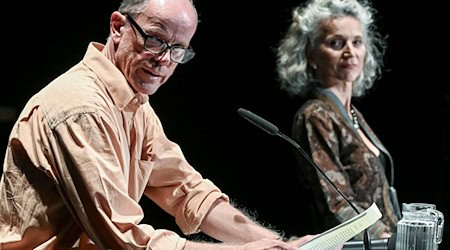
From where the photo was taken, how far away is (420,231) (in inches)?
75.5

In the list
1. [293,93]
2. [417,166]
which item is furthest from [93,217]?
[417,166]

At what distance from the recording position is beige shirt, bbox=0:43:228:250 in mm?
1667

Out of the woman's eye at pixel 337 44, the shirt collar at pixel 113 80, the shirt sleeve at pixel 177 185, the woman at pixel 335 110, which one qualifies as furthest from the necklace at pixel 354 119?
the shirt collar at pixel 113 80

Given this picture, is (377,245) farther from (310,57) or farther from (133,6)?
(310,57)

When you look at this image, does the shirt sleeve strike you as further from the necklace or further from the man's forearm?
the necklace

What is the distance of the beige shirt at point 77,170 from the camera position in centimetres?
167

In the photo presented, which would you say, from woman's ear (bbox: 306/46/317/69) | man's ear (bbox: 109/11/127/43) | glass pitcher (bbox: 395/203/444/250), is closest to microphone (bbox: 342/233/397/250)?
glass pitcher (bbox: 395/203/444/250)

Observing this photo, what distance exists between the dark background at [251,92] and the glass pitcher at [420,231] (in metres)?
0.82

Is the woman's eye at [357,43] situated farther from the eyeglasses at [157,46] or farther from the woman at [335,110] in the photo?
the eyeglasses at [157,46]

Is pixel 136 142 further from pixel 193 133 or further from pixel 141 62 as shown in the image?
pixel 193 133

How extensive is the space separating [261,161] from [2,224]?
172 cm

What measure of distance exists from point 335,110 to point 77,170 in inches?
51.4

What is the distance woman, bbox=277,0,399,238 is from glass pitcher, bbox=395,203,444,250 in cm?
63

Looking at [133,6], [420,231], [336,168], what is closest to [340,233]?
[420,231]
